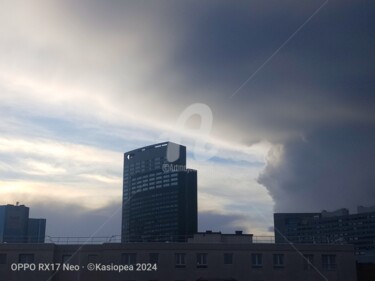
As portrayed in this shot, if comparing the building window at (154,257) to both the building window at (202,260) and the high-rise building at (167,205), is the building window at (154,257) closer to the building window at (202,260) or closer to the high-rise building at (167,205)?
the building window at (202,260)

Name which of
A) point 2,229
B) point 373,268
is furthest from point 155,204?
point 373,268

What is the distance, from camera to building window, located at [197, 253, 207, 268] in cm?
5088

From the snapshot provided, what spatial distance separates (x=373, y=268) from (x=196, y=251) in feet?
69.3

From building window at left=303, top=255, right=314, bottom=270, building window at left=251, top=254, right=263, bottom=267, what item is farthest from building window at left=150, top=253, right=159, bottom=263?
building window at left=303, top=255, right=314, bottom=270

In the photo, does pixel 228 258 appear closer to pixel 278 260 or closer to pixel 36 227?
pixel 278 260

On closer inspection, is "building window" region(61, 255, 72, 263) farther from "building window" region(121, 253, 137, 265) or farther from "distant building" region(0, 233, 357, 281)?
"building window" region(121, 253, 137, 265)

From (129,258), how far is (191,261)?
236 inches

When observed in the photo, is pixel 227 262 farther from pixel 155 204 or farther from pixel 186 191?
pixel 155 204

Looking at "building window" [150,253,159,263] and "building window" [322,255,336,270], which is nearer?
"building window" [150,253,159,263]

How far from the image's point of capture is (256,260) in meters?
51.4

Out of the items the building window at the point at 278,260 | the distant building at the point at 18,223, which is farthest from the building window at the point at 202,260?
the distant building at the point at 18,223

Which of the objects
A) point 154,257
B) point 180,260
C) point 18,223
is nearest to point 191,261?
point 180,260

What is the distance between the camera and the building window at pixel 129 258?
50750 millimetres

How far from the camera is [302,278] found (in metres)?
51.0
